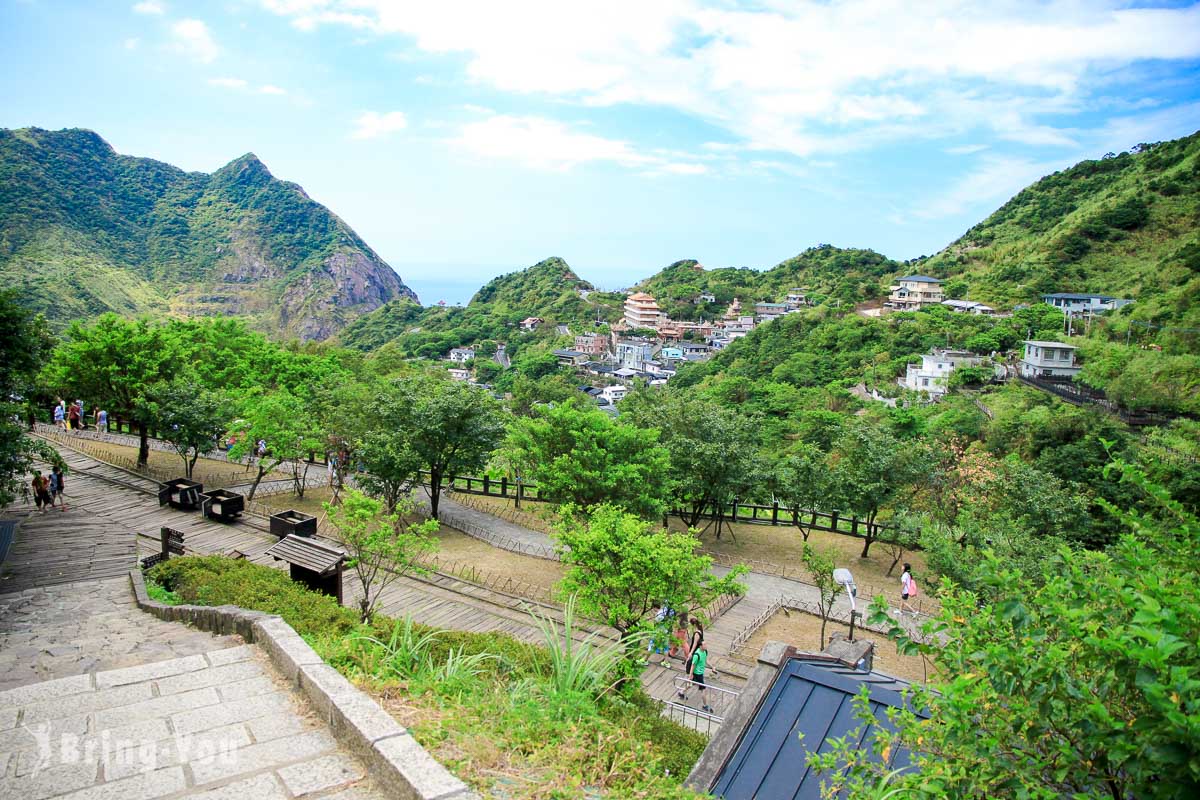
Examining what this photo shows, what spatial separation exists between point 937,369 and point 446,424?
4834cm

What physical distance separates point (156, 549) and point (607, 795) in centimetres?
1492

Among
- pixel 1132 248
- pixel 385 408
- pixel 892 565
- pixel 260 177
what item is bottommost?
pixel 892 565

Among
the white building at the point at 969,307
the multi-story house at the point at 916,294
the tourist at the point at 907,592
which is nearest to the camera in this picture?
the tourist at the point at 907,592

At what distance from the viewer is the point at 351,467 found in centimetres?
2144

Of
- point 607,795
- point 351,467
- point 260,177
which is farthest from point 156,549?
point 260,177

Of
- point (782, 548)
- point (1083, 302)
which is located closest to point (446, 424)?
point (782, 548)

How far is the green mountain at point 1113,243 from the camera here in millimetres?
57688

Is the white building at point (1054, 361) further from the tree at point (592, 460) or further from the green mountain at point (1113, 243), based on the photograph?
the tree at point (592, 460)

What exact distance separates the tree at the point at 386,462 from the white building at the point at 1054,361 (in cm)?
4954

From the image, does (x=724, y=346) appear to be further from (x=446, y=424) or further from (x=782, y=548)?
(x=446, y=424)

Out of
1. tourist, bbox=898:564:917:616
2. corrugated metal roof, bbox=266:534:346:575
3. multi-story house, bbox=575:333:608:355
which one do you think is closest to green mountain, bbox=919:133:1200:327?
tourist, bbox=898:564:917:616

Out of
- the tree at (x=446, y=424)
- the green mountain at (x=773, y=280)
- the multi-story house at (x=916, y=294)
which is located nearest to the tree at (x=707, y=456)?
the tree at (x=446, y=424)

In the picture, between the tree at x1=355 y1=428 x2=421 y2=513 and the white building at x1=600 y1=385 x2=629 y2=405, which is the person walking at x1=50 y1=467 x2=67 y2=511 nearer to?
the tree at x1=355 y1=428 x2=421 y2=513

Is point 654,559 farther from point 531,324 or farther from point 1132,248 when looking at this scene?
point 531,324
